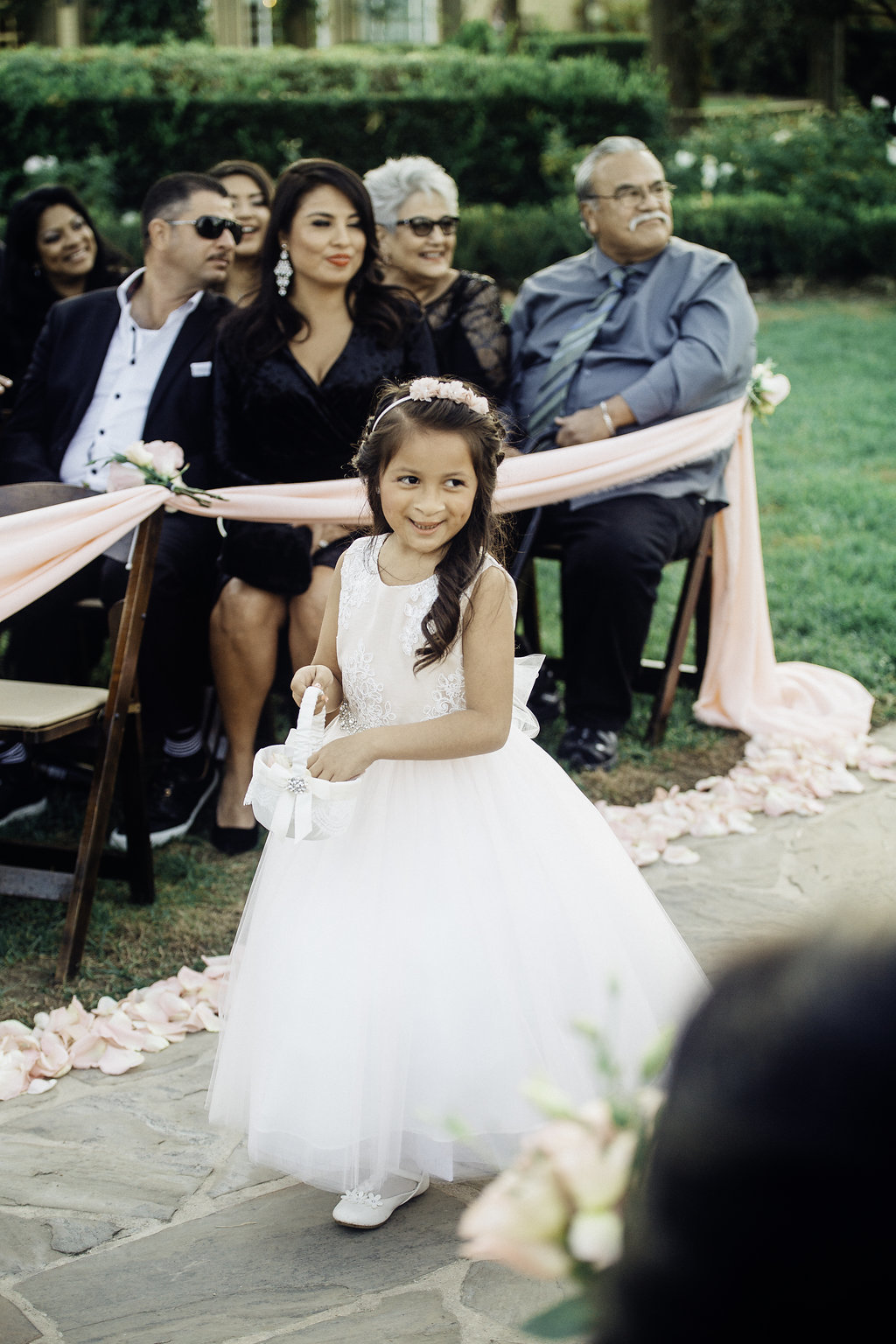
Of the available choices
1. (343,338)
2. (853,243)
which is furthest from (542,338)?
(853,243)

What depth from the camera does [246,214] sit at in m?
5.11

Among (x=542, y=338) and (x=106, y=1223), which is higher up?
(x=542, y=338)

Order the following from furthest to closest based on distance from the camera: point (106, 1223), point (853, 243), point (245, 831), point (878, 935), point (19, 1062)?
point (853, 243) < point (245, 831) < point (19, 1062) < point (106, 1223) < point (878, 935)

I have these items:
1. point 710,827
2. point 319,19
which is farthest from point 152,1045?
point 319,19

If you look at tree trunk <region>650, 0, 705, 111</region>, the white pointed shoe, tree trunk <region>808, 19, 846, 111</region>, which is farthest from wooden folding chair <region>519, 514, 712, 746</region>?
tree trunk <region>808, 19, 846, 111</region>

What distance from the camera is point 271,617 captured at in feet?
13.1

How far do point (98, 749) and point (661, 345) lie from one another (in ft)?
8.41

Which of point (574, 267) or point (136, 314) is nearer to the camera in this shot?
point (136, 314)

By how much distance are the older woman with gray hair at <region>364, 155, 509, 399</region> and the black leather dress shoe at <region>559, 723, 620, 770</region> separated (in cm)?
132

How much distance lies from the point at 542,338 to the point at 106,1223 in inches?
142

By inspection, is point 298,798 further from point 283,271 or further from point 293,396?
point 283,271

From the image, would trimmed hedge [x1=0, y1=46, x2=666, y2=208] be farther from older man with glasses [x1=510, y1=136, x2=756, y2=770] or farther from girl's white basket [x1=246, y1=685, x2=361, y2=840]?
girl's white basket [x1=246, y1=685, x2=361, y2=840]

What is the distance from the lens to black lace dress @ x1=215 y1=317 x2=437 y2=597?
13.4 ft

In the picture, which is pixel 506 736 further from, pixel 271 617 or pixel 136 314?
pixel 136 314
